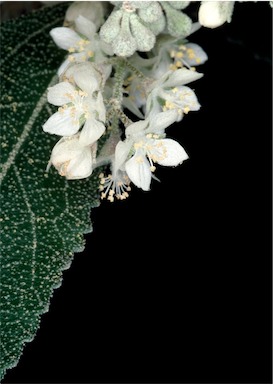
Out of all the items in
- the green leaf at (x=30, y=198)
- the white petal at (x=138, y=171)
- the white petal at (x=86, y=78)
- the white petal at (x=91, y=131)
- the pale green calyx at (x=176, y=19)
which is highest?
the pale green calyx at (x=176, y=19)

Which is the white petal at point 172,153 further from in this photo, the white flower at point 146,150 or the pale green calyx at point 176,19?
the pale green calyx at point 176,19

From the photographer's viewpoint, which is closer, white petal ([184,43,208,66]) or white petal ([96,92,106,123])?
white petal ([96,92,106,123])

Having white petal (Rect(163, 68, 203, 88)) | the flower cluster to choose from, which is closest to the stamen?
the flower cluster

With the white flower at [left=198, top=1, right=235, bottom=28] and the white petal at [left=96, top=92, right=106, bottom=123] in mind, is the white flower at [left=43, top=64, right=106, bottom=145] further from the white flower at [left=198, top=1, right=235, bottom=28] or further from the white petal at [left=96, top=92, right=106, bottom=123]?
the white flower at [left=198, top=1, right=235, bottom=28]

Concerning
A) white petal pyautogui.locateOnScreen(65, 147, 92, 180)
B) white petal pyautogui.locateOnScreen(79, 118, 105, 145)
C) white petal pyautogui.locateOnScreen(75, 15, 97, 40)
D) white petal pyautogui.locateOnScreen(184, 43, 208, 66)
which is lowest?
white petal pyautogui.locateOnScreen(65, 147, 92, 180)

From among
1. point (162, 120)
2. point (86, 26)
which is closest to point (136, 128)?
point (162, 120)

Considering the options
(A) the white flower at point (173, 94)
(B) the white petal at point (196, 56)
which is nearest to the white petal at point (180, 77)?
(A) the white flower at point (173, 94)
